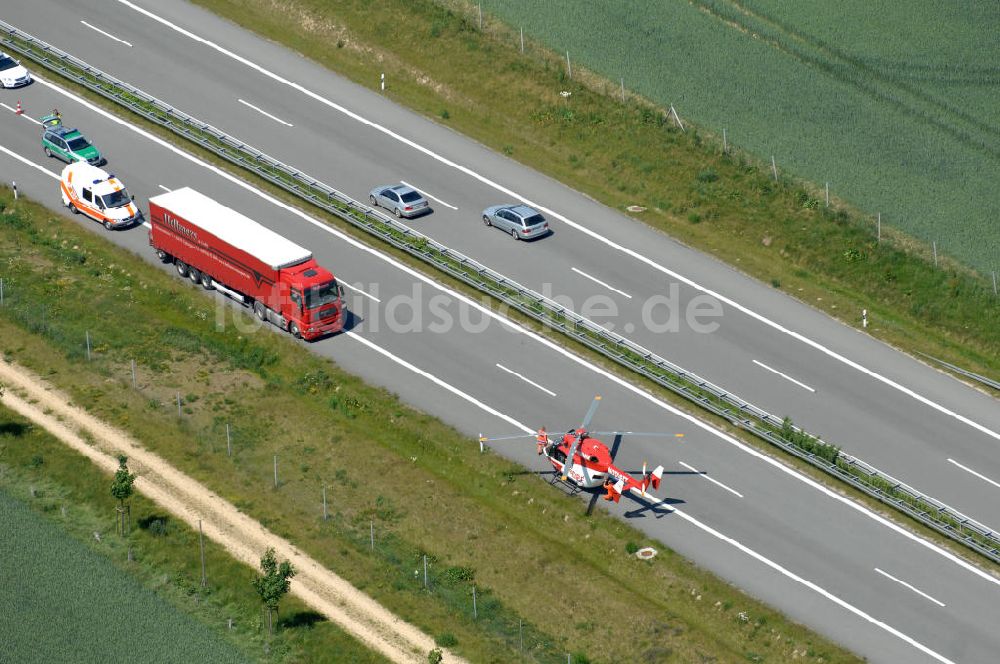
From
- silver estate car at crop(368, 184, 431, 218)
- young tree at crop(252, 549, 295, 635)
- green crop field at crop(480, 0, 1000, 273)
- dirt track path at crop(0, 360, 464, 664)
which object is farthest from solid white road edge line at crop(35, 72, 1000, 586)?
young tree at crop(252, 549, 295, 635)


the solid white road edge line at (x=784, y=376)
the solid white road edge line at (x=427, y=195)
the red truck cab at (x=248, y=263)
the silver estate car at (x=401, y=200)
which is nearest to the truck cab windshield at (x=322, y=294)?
the red truck cab at (x=248, y=263)

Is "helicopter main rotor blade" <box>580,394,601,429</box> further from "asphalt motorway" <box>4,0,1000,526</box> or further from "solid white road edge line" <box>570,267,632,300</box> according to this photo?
"solid white road edge line" <box>570,267,632,300</box>

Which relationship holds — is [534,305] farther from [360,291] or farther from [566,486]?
[566,486]

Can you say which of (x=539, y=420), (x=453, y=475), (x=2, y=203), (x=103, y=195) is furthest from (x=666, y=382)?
(x=2, y=203)

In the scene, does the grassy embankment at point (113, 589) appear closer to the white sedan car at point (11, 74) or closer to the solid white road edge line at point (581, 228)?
the solid white road edge line at point (581, 228)

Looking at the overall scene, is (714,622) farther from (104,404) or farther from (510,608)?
(104,404)

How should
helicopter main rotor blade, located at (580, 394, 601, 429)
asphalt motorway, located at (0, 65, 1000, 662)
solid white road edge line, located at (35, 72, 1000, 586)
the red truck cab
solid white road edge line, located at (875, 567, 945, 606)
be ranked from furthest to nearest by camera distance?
the red truck cab → helicopter main rotor blade, located at (580, 394, 601, 429) → solid white road edge line, located at (35, 72, 1000, 586) → solid white road edge line, located at (875, 567, 945, 606) → asphalt motorway, located at (0, 65, 1000, 662)
